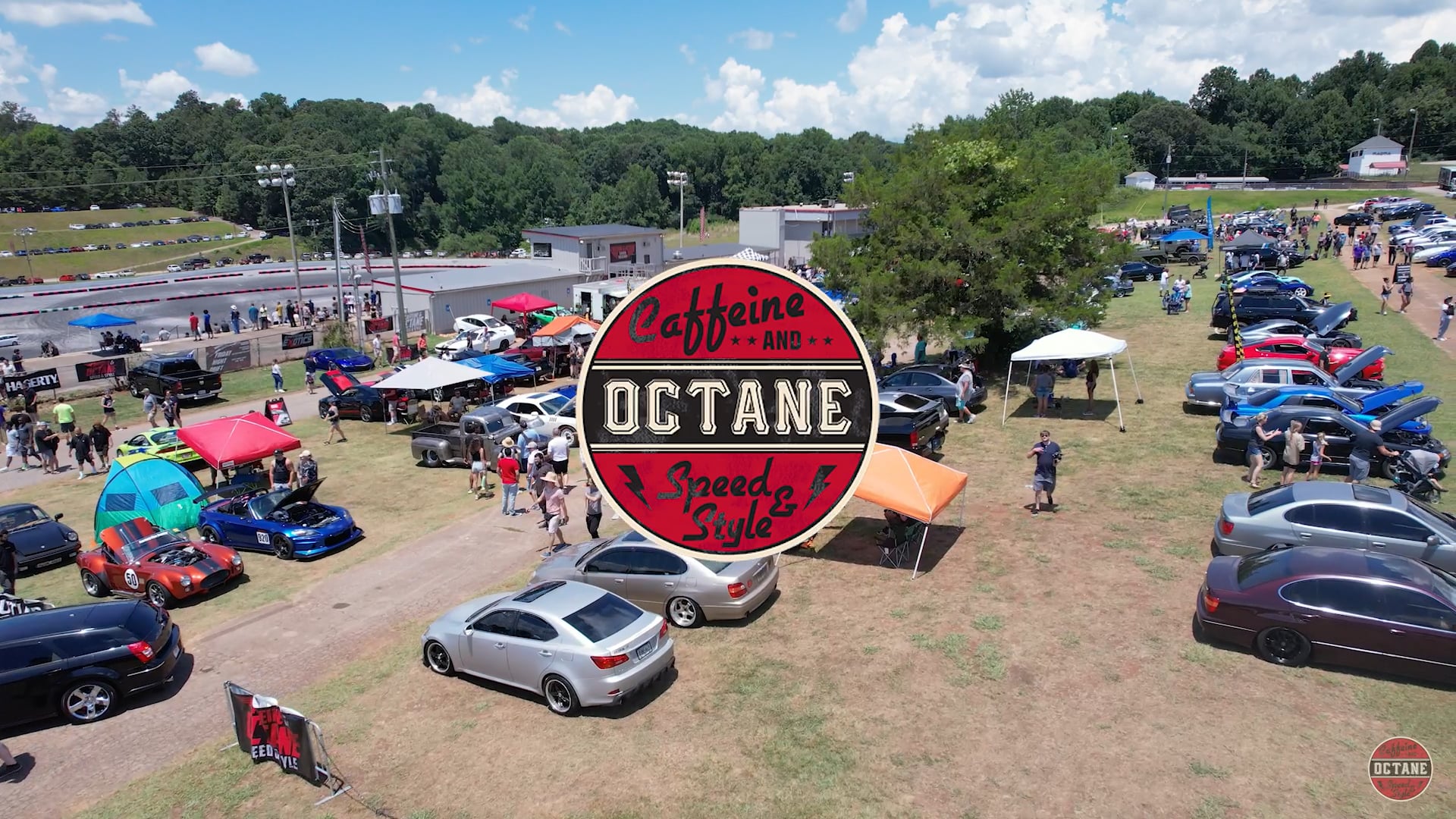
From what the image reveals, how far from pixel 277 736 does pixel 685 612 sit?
5741 mm

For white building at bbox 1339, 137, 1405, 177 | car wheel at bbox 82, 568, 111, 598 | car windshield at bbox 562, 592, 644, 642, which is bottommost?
car wheel at bbox 82, 568, 111, 598

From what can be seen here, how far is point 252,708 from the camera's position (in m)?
9.51

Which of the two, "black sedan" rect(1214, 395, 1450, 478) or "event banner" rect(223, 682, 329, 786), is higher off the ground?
"black sedan" rect(1214, 395, 1450, 478)

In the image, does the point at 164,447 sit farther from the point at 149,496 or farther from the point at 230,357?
the point at 230,357

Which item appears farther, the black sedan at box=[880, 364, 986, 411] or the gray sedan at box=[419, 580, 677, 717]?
the black sedan at box=[880, 364, 986, 411]

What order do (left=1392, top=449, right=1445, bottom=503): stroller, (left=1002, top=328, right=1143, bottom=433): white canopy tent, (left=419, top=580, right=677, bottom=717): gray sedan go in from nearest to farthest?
(left=419, top=580, right=677, bottom=717): gray sedan < (left=1392, top=449, right=1445, bottom=503): stroller < (left=1002, top=328, right=1143, bottom=433): white canopy tent

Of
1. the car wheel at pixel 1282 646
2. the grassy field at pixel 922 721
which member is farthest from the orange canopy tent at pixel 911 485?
the car wheel at pixel 1282 646

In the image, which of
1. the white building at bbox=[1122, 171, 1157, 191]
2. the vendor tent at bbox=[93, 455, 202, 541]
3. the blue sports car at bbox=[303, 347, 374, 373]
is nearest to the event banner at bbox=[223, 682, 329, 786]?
the vendor tent at bbox=[93, 455, 202, 541]

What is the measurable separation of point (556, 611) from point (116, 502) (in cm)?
1317

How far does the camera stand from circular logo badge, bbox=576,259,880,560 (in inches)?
111

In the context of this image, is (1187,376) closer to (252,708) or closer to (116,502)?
(252,708)

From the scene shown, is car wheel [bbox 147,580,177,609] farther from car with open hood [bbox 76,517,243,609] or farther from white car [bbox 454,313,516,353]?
white car [bbox 454,313,516,353]

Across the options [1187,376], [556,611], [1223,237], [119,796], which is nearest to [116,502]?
[119,796]

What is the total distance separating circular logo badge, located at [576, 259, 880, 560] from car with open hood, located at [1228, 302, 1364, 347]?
28296mm
